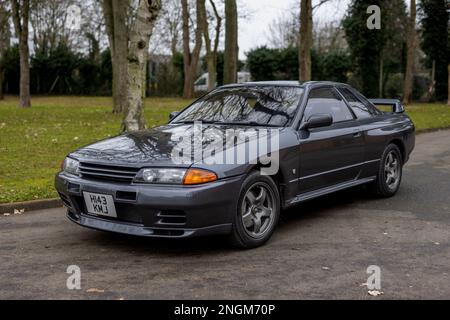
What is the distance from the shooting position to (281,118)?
5934mm

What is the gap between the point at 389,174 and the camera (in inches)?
299

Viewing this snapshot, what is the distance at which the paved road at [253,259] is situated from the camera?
416 centimetres

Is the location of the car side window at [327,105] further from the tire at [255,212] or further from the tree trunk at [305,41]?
the tree trunk at [305,41]

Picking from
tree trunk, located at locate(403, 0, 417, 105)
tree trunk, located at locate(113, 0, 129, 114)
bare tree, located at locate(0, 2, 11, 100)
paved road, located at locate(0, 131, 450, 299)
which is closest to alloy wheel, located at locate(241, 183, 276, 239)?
paved road, located at locate(0, 131, 450, 299)

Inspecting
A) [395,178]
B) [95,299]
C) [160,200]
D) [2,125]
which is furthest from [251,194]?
[2,125]

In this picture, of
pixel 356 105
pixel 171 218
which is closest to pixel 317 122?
pixel 356 105

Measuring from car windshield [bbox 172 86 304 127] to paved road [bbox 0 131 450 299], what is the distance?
46.1 inches

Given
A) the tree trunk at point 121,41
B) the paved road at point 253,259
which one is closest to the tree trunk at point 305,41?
the tree trunk at point 121,41

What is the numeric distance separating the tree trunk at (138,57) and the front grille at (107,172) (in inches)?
220

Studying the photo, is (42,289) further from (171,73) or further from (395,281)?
(171,73)

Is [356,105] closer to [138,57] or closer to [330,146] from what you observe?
[330,146]

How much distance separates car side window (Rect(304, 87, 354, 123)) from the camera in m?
6.31

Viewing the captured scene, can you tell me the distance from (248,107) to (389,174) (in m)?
2.48

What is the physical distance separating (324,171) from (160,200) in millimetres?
2171
